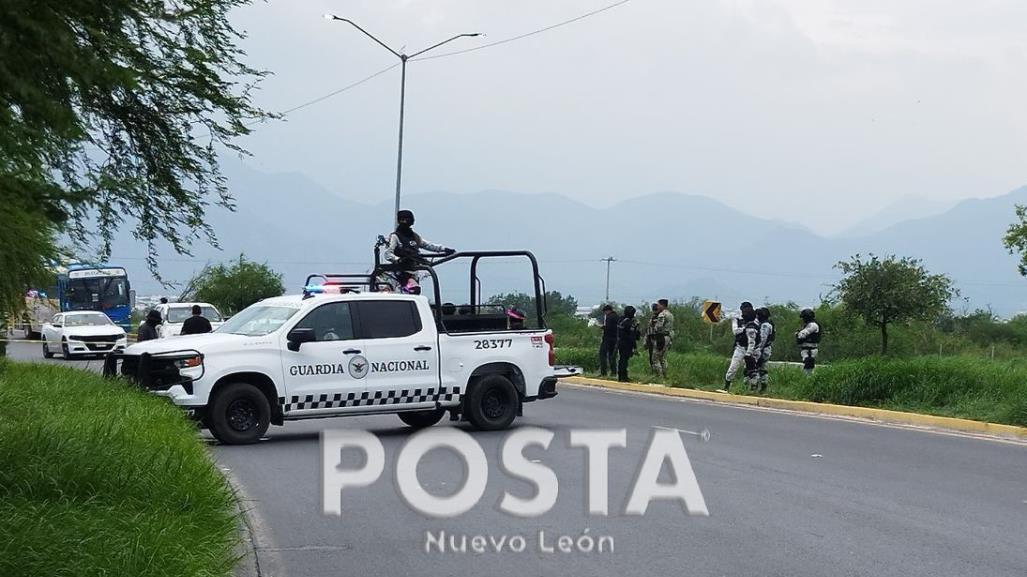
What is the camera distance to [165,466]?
362 inches

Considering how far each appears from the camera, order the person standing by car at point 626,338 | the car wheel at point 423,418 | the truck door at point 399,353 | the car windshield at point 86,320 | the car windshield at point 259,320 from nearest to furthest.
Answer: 1. the car windshield at point 259,320
2. the truck door at point 399,353
3. the car wheel at point 423,418
4. the person standing by car at point 626,338
5. the car windshield at point 86,320

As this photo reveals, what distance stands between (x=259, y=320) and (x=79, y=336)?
23846mm

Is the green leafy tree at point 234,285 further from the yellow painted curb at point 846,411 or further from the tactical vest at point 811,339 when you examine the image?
the tactical vest at point 811,339

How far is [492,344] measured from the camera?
15.7 m

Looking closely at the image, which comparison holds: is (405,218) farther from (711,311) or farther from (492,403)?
(711,311)

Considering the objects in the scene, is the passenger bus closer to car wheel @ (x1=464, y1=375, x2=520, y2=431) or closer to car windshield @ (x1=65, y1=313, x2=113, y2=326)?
car windshield @ (x1=65, y1=313, x2=113, y2=326)

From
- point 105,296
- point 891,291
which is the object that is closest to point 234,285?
point 105,296

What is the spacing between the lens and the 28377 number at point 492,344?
15664mm

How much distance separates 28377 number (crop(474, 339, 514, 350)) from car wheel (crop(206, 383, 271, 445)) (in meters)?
2.76

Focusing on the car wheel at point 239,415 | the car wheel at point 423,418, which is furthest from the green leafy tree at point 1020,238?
the car wheel at point 239,415

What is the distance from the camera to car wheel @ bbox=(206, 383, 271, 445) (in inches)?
558

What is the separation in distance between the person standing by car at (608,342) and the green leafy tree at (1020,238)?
3339 centimetres

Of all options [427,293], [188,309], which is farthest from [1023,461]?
[188,309]

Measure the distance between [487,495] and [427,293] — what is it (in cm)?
598
